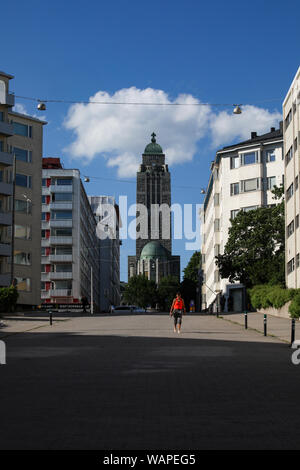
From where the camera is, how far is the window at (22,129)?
7381cm

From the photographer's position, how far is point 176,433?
8305 mm

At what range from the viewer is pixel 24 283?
74.5 metres

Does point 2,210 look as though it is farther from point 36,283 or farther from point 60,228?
point 60,228

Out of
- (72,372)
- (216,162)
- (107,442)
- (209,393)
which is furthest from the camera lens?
(216,162)

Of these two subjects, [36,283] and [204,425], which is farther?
[36,283]

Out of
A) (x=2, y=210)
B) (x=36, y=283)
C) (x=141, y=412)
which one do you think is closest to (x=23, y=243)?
(x=36, y=283)

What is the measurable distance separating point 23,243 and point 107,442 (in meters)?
68.3

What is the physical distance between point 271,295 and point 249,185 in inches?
1266

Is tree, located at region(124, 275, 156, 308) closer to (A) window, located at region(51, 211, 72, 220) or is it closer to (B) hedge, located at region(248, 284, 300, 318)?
(A) window, located at region(51, 211, 72, 220)

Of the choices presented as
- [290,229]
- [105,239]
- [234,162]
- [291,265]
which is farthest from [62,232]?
[105,239]

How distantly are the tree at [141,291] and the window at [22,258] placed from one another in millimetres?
86427

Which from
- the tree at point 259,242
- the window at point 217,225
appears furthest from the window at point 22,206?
the window at point 217,225

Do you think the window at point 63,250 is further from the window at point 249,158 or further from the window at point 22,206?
the window at point 249,158

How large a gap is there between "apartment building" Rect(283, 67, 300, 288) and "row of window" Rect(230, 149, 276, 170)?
24121 millimetres
